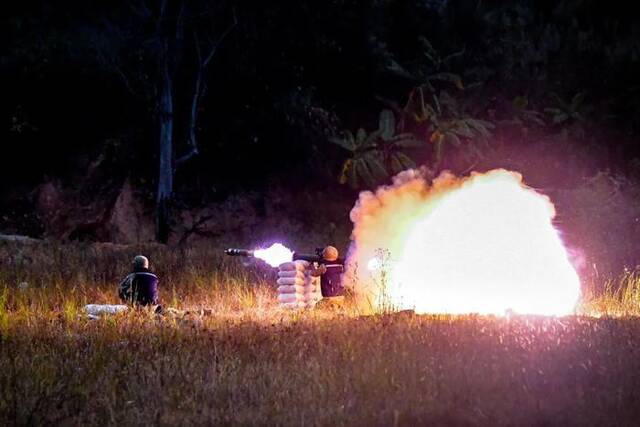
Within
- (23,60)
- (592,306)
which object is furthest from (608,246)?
(23,60)

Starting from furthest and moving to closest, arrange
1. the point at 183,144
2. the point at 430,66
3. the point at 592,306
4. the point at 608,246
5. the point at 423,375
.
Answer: the point at 430,66 → the point at 183,144 → the point at 608,246 → the point at 592,306 → the point at 423,375

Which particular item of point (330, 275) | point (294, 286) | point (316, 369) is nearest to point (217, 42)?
point (330, 275)

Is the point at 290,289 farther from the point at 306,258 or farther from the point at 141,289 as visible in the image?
the point at 141,289

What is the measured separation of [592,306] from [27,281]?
9332 mm

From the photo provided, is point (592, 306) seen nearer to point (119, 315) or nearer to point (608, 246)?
point (608, 246)

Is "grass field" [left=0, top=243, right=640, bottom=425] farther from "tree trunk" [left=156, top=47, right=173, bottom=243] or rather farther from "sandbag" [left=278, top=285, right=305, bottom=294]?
"tree trunk" [left=156, top=47, right=173, bottom=243]

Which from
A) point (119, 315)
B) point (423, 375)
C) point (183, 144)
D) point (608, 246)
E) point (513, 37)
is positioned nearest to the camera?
point (423, 375)

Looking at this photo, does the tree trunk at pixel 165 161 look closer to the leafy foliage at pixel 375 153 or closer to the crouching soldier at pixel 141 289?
the leafy foliage at pixel 375 153

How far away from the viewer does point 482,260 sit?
42.0 ft

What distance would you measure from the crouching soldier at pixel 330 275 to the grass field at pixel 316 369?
2.02m

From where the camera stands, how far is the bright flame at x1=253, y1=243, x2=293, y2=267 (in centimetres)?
1383

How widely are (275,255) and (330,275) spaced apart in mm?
972

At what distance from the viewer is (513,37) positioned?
1079 inches

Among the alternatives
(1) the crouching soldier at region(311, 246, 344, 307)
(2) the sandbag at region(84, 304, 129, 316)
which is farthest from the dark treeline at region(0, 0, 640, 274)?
(2) the sandbag at region(84, 304, 129, 316)
